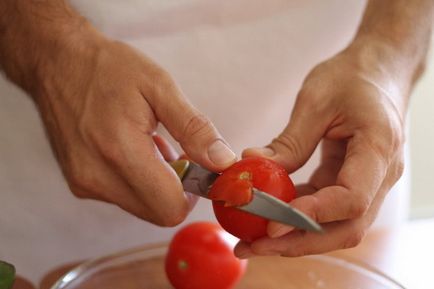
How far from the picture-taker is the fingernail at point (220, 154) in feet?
2.67

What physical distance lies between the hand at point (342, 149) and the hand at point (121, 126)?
105 mm

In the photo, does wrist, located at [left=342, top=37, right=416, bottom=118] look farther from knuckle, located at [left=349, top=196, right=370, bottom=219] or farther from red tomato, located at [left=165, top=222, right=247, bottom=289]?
red tomato, located at [left=165, top=222, right=247, bottom=289]

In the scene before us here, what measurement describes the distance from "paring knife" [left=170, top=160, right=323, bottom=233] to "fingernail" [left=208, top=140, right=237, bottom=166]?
0.09 ft

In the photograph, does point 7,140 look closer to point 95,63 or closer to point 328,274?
point 95,63

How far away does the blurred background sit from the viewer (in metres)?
2.33

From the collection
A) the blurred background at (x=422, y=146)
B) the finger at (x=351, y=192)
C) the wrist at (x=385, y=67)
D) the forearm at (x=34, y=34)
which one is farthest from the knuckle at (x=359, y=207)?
the blurred background at (x=422, y=146)

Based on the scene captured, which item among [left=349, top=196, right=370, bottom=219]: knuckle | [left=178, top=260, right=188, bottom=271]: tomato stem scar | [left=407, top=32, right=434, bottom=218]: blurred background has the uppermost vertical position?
[left=349, top=196, right=370, bottom=219]: knuckle

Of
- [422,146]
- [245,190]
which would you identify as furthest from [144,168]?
[422,146]

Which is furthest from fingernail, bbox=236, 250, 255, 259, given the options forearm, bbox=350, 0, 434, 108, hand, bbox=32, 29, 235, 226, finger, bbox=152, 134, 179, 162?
forearm, bbox=350, 0, 434, 108

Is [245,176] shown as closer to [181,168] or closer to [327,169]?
[181,168]

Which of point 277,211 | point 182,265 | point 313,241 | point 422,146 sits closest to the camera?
point 277,211

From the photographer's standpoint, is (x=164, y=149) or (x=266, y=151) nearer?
(x=266, y=151)

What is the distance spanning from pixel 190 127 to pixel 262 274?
322 mm

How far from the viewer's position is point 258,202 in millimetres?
723
